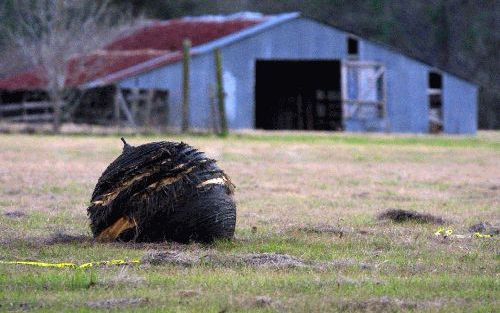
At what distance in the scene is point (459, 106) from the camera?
4294 centimetres

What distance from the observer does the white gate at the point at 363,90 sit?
42062 millimetres

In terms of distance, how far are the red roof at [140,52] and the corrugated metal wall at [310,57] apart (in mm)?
1159

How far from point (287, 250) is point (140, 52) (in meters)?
36.4

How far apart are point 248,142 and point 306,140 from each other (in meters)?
2.21

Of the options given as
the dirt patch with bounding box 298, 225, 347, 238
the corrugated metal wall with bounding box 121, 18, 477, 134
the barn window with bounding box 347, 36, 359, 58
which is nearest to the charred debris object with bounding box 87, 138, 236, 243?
the dirt patch with bounding box 298, 225, 347, 238

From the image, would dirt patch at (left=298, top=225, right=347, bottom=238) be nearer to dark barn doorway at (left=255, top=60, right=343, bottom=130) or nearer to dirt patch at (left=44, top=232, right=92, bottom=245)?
dirt patch at (left=44, top=232, right=92, bottom=245)

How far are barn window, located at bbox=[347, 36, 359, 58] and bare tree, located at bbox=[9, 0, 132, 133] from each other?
30.3 ft

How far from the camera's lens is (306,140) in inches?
1281

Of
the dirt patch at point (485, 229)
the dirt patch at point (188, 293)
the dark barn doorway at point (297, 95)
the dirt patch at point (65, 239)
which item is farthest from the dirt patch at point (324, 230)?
the dark barn doorway at point (297, 95)

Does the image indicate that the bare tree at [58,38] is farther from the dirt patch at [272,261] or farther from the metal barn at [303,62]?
the dirt patch at [272,261]

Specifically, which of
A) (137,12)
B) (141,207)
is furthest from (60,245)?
(137,12)

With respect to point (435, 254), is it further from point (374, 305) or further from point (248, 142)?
point (248, 142)

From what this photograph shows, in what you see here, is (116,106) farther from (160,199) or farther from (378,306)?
Result: (378,306)

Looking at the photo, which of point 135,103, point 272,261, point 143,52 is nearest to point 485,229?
point 272,261
